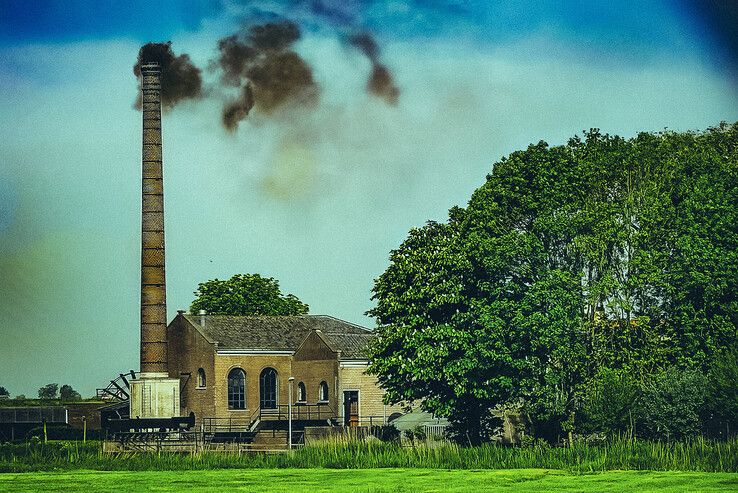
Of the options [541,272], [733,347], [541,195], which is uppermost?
[541,195]

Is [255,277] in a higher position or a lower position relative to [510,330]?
higher

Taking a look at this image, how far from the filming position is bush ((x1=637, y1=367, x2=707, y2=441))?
43812 millimetres

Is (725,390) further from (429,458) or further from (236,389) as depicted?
(236,389)

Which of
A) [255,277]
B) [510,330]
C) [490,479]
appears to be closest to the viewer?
[490,479]

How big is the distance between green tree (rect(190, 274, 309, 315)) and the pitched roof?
13.3 m

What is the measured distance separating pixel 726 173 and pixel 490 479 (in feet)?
56.4

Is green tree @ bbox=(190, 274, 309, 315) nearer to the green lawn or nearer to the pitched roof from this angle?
the pitched roof

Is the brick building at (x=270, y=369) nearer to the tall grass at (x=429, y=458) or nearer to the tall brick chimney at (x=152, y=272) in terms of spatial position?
the tall brick chimney at (x=152, y=272)

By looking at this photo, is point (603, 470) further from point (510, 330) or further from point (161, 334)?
point (161, 334)

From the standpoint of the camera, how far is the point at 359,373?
6638 cm

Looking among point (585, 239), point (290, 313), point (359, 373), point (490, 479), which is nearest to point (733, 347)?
point (585, 239)

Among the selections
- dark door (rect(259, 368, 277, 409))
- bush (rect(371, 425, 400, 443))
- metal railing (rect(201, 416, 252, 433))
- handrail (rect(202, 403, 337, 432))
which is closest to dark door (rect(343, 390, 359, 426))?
handrail (rect(202, 403, 337, 432))

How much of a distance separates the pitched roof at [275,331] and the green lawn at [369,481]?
80.3 ft

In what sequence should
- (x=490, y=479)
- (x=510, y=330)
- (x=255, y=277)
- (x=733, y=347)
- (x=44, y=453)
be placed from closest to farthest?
(x=490, y=479)
(x=733, y=347)
(x=510, y=330)
(x=44, y=453)
(x=255, y=277)
